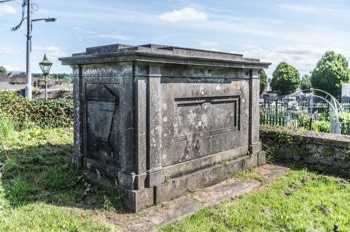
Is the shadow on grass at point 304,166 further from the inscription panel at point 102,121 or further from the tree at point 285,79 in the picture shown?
the tree at point 285,79

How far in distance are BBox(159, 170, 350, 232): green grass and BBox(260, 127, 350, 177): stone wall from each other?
68cm

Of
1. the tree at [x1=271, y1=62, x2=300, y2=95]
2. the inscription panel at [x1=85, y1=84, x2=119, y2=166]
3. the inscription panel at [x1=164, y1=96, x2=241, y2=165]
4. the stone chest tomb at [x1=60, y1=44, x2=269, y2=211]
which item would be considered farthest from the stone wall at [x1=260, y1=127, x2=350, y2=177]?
the tree at [x1=271, y1=62, x2=300, y2=95]

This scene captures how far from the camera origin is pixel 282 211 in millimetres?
4203

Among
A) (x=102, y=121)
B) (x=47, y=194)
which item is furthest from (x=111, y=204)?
(x=102, y=121)

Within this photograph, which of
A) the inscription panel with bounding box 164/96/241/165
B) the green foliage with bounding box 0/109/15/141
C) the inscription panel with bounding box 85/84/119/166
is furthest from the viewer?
the green foliage with bounding box 0/109/15/141

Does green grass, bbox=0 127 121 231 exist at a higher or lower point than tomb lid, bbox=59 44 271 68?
lower

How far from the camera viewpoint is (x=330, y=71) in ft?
117

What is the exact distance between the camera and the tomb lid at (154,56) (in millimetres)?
3998

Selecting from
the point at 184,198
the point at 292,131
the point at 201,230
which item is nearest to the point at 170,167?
the point at 184,198

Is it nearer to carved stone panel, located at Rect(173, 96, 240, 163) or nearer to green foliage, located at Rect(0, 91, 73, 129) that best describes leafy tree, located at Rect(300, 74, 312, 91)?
green foliage, located at Rect(0, 91, 73, 129)

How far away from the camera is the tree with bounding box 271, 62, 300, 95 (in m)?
37.1

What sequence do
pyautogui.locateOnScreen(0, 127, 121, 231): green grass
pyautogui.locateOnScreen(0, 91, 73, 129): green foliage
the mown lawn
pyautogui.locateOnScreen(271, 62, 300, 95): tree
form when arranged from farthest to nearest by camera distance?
pyautogui.locateOnScreen(271, 62, 300, 95): tree, pyautogui.locateOnScreen(0, 91, 73, 129): green foliage, the mown lawn, pyautogui.locateOnScreen(0, 127, 121, 231): green grass

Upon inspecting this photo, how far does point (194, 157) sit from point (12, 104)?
21.3 feet

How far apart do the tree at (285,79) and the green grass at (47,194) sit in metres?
34.7
